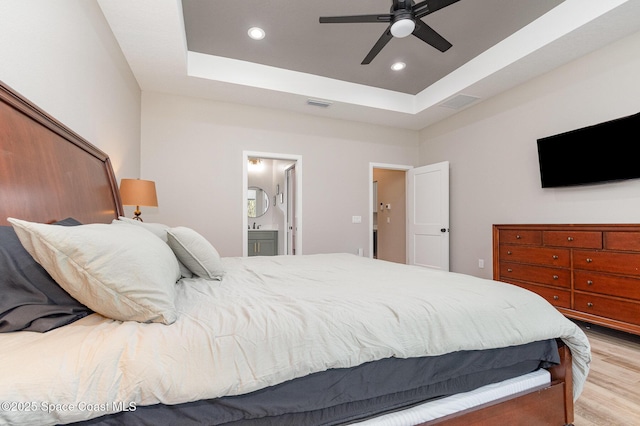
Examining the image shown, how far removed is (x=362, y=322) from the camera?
1.02 m

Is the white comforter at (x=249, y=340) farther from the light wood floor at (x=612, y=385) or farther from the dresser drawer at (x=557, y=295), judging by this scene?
the dresser drawer at (x=557, y=295)

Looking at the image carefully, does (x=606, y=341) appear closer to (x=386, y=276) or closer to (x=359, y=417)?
(x=386, y=276)

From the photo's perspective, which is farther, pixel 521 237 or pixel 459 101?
pixel 459 101

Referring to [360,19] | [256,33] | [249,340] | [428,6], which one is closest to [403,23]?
[428,6]

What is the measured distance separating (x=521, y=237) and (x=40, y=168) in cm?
401

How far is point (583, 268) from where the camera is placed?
270 cm

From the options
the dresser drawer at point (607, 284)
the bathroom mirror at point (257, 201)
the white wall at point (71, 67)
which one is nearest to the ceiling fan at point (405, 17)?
the white wall at point (71, 67)

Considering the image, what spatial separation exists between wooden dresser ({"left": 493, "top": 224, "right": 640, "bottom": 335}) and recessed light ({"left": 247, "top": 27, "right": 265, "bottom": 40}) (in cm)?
344

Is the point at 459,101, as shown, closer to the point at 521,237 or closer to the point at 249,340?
the point at 521,237

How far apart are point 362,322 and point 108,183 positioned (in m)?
2.28

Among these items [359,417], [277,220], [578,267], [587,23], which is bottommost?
[359,417]

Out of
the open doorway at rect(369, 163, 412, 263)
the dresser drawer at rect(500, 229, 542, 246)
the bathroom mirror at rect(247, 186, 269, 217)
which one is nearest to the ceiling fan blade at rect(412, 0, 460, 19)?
the dresser drawer at rect(500, 229, 542, 246)

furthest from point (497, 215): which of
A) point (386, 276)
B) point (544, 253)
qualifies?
point (386, 276)

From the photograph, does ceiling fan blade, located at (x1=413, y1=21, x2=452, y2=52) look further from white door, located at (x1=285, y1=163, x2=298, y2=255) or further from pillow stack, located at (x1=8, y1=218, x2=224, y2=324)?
white door, located at (x1=285, y1=163, x2=298, y2=255)
